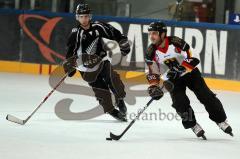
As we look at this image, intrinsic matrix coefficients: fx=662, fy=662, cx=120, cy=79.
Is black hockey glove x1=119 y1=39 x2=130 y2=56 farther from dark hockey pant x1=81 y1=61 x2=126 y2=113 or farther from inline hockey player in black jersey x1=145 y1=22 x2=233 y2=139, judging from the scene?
inline hockey player in black jersey x1=145 y1=22 x2=233 y2=139

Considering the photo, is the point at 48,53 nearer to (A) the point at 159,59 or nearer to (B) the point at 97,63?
(B) the point at 97,63

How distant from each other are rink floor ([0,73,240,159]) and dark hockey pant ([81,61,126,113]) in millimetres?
223

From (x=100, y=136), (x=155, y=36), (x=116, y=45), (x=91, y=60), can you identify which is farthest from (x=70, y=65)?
(x=116, y=45)

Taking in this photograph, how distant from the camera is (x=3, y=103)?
26.6ft

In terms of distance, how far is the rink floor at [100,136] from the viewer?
5.34m

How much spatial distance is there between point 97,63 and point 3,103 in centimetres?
154

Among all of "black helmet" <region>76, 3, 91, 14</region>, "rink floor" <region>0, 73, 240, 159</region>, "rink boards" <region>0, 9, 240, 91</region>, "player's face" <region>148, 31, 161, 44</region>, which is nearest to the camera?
"rink floor" <region>0, 73, 240, 159</region>

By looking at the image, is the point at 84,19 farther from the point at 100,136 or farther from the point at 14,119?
the point at 100,136

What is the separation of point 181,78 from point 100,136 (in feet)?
3.10

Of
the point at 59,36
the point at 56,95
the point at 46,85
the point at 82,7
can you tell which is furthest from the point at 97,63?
the point at 59,36

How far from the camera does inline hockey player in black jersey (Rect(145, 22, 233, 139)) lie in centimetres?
617

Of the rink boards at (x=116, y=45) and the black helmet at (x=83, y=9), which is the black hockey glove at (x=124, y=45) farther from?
the rink boards at (x=116, y=45)

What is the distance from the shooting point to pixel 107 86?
23.9 ft

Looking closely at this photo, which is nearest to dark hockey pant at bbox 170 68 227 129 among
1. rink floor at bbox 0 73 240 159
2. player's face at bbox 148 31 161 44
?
rink floor at bbox 0 73 240 159
